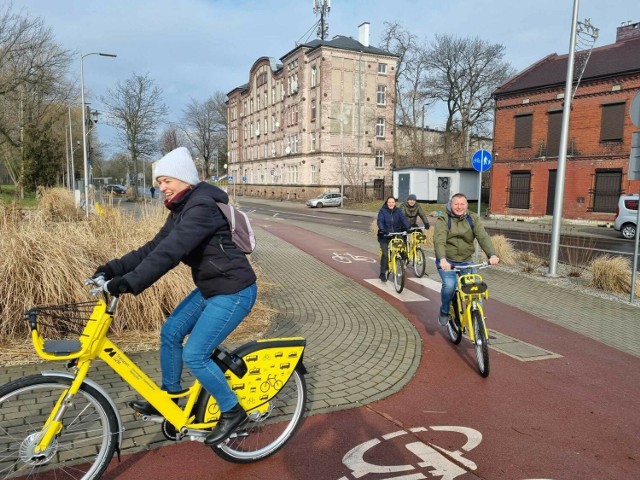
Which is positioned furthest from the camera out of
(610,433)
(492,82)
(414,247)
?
(492,82)

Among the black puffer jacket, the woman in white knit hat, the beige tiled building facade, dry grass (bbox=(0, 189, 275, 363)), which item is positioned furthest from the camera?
the beige tiled building facade

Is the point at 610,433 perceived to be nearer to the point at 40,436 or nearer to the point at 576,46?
the point at 40,436

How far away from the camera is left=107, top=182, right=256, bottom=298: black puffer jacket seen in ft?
8.70

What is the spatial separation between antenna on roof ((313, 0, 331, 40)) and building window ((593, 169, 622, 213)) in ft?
150

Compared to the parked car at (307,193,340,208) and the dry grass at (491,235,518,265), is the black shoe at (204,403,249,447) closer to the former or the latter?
the dry grass at (491,235,518,265)

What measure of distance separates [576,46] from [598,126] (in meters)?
18.6

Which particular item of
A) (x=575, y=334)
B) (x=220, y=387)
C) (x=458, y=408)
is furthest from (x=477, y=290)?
(x=220, y=387)

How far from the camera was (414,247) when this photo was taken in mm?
10805

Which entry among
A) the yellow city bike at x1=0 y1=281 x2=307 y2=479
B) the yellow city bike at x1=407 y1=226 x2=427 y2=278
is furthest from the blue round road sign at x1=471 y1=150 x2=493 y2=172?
the yellow city bike at x1=0 y1=281 x2=307 y2=479

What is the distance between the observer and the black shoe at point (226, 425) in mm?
2943

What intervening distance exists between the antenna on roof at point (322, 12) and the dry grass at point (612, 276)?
197 ft

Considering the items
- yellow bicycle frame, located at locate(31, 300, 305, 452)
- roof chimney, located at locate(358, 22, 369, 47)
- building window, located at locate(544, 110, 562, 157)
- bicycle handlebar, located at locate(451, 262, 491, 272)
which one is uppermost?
roof chimney, located at locate(358, 22, 369, 47)

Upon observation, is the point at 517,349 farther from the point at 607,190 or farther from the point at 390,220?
the point at 607,190

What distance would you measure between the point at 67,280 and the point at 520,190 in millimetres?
29687
